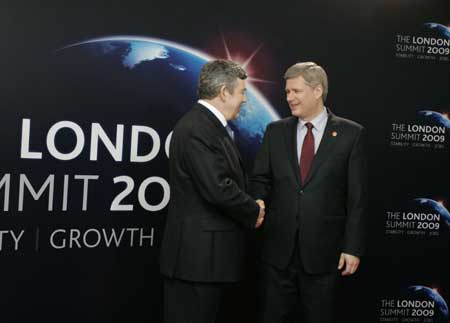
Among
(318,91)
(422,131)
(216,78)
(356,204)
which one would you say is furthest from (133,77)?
(422,131)

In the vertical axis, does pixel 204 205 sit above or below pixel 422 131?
below

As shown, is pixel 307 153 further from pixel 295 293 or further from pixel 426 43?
pixel 426 43

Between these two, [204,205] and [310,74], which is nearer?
[204,205]

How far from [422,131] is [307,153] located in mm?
1441

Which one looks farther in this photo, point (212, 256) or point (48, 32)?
point (48, 32)

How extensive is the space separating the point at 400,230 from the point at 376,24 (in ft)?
4.66

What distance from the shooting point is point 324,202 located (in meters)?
2.97

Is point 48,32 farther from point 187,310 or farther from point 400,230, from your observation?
point 400,230

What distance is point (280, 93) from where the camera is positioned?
12.8ft

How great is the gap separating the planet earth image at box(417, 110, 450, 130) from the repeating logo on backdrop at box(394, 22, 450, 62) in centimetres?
37

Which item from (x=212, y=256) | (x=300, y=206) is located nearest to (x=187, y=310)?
(x=212, y=256)

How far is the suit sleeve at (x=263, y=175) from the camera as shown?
10.4 ft

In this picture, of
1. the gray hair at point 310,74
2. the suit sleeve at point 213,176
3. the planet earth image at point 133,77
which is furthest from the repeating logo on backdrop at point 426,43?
the suit sleeve at point 213,176

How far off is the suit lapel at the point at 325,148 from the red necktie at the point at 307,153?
3 cm
